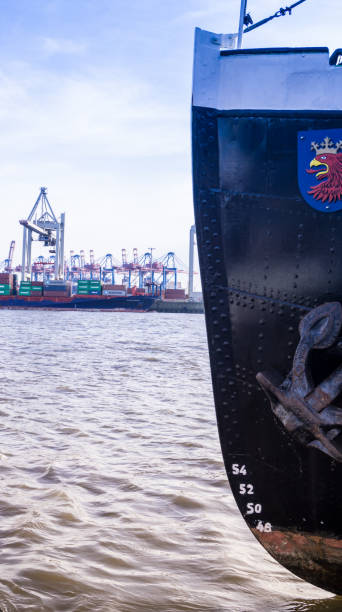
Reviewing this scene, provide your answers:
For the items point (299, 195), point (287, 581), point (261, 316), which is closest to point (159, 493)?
point (287, 581)

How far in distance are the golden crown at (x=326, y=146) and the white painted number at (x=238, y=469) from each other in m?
1.84

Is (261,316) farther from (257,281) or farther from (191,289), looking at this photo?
(191,289)

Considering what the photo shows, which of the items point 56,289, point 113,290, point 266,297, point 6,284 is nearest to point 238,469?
point 266,297

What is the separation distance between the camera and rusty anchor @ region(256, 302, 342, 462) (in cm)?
259

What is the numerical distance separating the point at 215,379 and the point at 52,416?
5.45m

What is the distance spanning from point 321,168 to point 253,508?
77.9 inches

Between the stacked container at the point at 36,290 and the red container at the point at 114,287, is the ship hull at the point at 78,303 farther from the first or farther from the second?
the red container at the point at 114,287

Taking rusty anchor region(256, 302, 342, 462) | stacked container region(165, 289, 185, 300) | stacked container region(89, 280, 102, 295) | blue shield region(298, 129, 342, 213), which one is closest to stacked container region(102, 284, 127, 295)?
stacked container region(89, 280, 102, 295)

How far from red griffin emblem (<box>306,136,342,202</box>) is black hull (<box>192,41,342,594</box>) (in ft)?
0.30

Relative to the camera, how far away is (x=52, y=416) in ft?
26.8

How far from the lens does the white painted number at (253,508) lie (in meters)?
3.19

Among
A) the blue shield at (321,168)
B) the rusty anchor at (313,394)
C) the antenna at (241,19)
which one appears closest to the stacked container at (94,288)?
the antenna at (241,19)

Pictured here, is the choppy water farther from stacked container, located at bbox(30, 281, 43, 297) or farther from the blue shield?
stacked container, located at bbox(30, 281, 43, 297)

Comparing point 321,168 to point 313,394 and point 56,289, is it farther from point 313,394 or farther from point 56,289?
point 56,289
